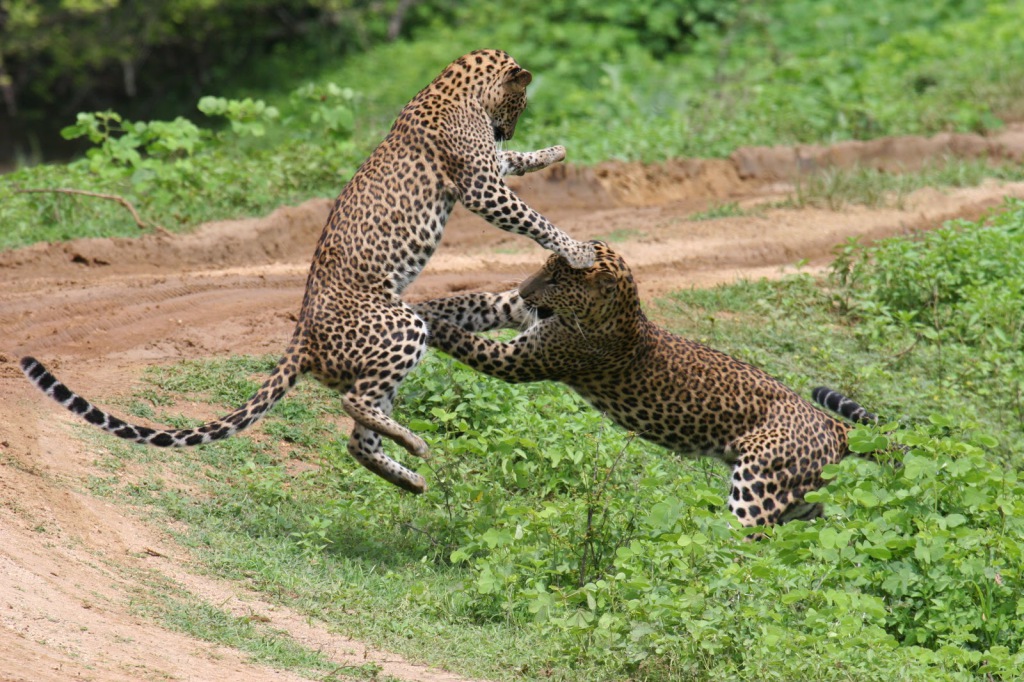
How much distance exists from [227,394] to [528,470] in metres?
2.11

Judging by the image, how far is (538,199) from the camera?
14.4m

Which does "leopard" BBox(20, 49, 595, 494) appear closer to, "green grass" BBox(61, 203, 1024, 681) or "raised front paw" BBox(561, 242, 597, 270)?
"raised front paw" BBox(561, 242, 597, 270)

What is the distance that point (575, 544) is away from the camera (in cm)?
702

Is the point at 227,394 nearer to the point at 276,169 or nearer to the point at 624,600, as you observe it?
the point at 624,600

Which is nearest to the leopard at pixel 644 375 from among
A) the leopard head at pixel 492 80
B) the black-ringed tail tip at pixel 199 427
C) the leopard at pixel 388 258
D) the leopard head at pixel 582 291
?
the leopard head at pixel 582 291

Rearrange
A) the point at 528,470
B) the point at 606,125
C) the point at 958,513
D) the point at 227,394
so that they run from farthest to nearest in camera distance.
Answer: the point at 606,125, the point at 227,394, the point at 528,470, the point at 958,513

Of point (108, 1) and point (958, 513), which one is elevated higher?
point (108, 1)

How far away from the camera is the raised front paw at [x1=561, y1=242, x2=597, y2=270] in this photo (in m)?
7.27

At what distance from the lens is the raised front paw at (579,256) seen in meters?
7.27

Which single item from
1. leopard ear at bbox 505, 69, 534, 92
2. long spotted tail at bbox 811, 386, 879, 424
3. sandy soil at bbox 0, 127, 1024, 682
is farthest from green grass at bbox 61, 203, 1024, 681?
leopard ear at bbox 505, 69, 534, 92

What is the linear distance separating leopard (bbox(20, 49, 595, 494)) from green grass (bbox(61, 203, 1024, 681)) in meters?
0.53

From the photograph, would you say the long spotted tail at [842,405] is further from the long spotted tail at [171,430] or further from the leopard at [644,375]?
the long spotted tail at [171,430]

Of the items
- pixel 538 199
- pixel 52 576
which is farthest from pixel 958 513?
pixel 538 199

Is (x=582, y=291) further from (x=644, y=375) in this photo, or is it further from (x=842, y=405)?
(x=842, y=405)
